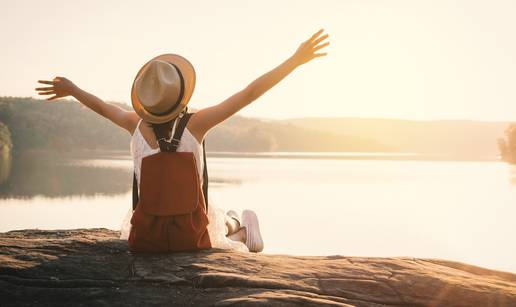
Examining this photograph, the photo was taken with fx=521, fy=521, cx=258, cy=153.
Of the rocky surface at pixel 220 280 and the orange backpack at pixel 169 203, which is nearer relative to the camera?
the rocky surface at pixel 220 280

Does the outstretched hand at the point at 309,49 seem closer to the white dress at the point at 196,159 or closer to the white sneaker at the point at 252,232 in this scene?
the white dress at the point at 196,159

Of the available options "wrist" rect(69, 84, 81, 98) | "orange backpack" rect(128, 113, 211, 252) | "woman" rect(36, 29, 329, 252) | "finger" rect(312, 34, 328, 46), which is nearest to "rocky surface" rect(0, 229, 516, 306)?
"orange backpack" rect(128, 113, 211, 252)

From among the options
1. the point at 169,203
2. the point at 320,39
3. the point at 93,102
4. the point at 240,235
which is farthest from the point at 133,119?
the point at 240,235

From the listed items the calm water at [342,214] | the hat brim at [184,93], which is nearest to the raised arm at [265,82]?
the hat brim at [184,93]

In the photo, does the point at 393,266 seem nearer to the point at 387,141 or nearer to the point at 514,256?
the point at 514,256

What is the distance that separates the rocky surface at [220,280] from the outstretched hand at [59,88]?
1363mm

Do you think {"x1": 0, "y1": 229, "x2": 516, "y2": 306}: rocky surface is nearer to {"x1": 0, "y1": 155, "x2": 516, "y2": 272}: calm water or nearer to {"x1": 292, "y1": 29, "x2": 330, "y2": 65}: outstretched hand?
{"x1": 292, "y1": 29, "x2": 330, "y2": 65}: outstretched hand

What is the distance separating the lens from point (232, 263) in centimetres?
364

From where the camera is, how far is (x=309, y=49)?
12.5 feet

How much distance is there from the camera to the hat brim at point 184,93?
12.9ft

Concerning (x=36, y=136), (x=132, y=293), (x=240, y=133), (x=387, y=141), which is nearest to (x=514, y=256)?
(x=132, y=293)

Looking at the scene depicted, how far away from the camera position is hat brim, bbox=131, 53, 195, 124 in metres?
3.92

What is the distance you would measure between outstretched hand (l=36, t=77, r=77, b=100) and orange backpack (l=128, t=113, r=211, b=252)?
4.09ft

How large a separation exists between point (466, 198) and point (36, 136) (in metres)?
69.4
